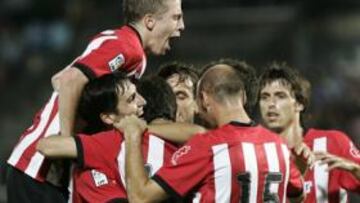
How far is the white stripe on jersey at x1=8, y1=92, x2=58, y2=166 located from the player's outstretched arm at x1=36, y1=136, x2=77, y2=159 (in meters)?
0.29

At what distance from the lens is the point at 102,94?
599 cm

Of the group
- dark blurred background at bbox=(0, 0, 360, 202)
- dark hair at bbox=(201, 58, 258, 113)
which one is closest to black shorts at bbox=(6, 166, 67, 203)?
dark hair at bbox=(201, 58, 258, 113)

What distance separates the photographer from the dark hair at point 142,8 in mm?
6477

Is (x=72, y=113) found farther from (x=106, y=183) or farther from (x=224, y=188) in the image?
(x=224, y=188)

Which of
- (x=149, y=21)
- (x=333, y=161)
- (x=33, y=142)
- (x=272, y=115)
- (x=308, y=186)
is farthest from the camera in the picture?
(x=272, y=115)

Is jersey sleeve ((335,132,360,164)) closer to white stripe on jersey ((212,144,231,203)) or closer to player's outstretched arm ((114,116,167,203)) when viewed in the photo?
white stripe on jersey ((212,144,231,203))

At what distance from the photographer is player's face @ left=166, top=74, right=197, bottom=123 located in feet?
22.5

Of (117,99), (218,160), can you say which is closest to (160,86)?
(117,99)

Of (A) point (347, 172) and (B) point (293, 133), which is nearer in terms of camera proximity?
(A) point (347, 172)

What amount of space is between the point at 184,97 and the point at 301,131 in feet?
2.96

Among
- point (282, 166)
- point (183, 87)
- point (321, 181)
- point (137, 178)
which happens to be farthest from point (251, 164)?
point (321, 181)

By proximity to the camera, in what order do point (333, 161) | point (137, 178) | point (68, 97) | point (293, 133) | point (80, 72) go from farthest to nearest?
point (293, 133) < point (333, 161) < point (80, 72) < point (68, 97) < point (137, 178)

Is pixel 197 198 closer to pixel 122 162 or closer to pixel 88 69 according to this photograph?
pixel 122 162

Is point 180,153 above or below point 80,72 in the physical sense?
below
